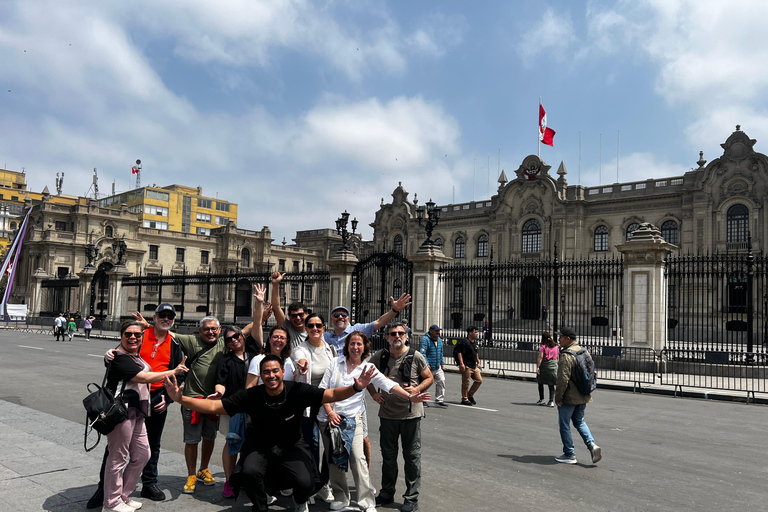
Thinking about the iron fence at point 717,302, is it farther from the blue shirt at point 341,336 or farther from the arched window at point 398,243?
the arched window at point 398,243

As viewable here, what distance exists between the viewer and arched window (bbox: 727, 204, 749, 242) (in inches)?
1535

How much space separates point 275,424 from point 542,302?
34.4 meters

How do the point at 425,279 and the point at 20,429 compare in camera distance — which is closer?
the point at 20,429

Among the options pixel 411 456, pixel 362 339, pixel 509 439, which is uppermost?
pixel 362 339

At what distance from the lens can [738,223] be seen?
39.3 meters

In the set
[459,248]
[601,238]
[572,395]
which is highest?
[601,238]

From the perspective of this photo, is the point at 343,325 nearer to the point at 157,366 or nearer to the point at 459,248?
the point at 157,366

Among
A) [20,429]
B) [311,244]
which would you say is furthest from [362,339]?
[311,244]

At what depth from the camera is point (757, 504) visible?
223 inches

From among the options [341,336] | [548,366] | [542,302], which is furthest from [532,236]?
[341,336]

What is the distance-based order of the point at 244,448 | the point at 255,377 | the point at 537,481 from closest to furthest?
the point at 244,448 < the point at 255,377 < the point at 537,481

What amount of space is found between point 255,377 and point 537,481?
321 cm

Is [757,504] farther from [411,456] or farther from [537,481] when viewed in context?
[411,456]

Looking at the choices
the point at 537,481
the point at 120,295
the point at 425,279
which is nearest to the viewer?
the point at 537,481
